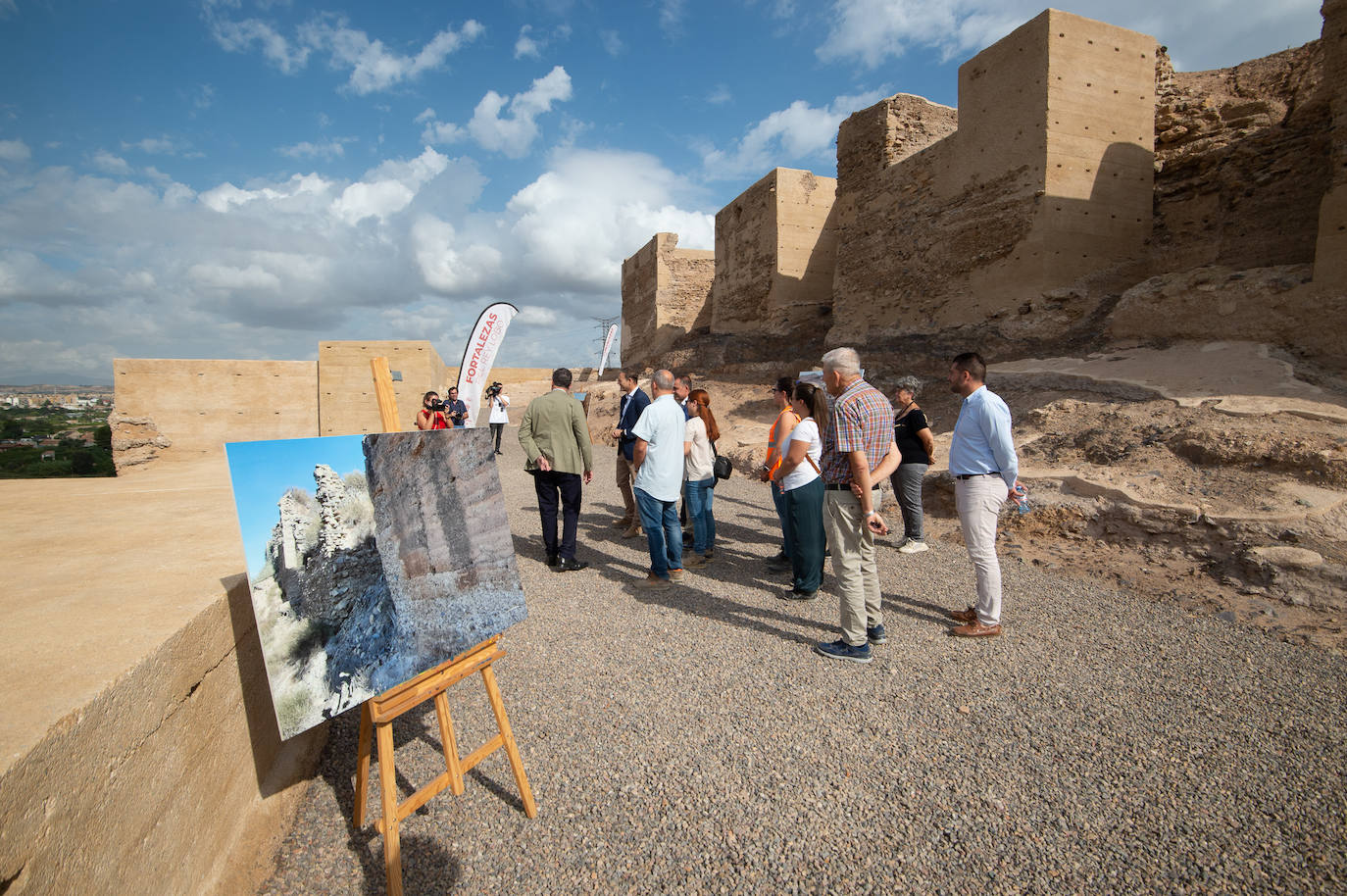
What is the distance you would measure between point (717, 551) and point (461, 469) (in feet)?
11.9

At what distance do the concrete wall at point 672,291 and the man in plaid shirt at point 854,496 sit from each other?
16.9 meters

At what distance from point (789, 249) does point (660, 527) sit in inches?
481

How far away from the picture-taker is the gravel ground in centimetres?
200

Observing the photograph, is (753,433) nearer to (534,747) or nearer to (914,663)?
(914,663)

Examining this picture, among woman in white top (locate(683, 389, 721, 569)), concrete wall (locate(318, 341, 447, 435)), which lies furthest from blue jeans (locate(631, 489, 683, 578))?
concrete wall (locate(318, 341, 447, 435))

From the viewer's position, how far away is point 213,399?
12.0 metres

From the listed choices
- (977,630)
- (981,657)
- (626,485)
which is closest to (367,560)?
(981,657)

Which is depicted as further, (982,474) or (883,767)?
(982,474)

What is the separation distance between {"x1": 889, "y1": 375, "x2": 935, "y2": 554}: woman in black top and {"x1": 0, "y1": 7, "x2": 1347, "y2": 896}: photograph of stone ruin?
37cm

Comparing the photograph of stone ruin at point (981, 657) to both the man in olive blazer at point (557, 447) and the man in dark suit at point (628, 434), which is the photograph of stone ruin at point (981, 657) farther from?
the man in olive blazer at point (557, 447)

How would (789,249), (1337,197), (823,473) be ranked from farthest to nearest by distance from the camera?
(789,249) → (1337,197) → (823,473)

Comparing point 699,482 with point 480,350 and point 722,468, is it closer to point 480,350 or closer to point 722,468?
point 722,468

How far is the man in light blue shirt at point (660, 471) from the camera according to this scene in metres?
4.61

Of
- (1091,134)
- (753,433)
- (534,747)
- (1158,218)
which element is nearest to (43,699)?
(534,747)
